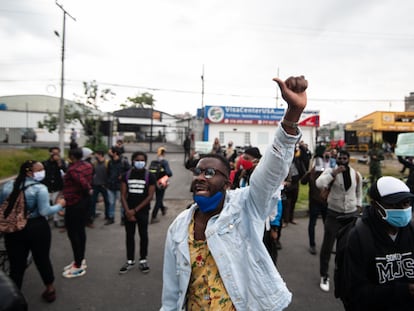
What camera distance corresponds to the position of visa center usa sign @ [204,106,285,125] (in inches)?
874

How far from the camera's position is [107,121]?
18.8 meters

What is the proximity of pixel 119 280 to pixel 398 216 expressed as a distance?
351cm

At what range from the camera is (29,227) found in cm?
313

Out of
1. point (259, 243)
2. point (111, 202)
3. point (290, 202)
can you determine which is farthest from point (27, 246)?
point (290, 202)

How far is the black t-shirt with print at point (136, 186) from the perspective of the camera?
13.7 feet

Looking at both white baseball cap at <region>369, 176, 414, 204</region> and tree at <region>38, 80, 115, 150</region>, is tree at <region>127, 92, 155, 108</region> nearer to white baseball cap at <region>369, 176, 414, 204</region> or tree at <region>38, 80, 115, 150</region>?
tree at <region>38, 80, 115, 150</region>

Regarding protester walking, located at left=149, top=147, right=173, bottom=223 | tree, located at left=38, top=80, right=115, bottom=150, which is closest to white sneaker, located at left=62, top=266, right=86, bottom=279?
protester walking, located at left=149, top=147, right=173, bottom=223

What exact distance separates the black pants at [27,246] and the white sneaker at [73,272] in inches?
26.2

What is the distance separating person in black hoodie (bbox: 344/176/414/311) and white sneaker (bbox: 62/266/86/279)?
3577mm

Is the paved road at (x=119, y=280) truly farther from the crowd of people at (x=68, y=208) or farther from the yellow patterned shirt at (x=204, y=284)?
the yellow patterned shirt at (x=204, y=284)

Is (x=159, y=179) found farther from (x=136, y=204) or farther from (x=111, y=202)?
(x=136, y=204)

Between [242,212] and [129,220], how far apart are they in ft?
9.73

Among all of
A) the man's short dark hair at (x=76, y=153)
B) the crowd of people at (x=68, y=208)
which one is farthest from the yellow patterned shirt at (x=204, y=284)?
the man's short dark hair at (x=76, y=153)

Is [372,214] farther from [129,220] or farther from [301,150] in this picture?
[301,150]
